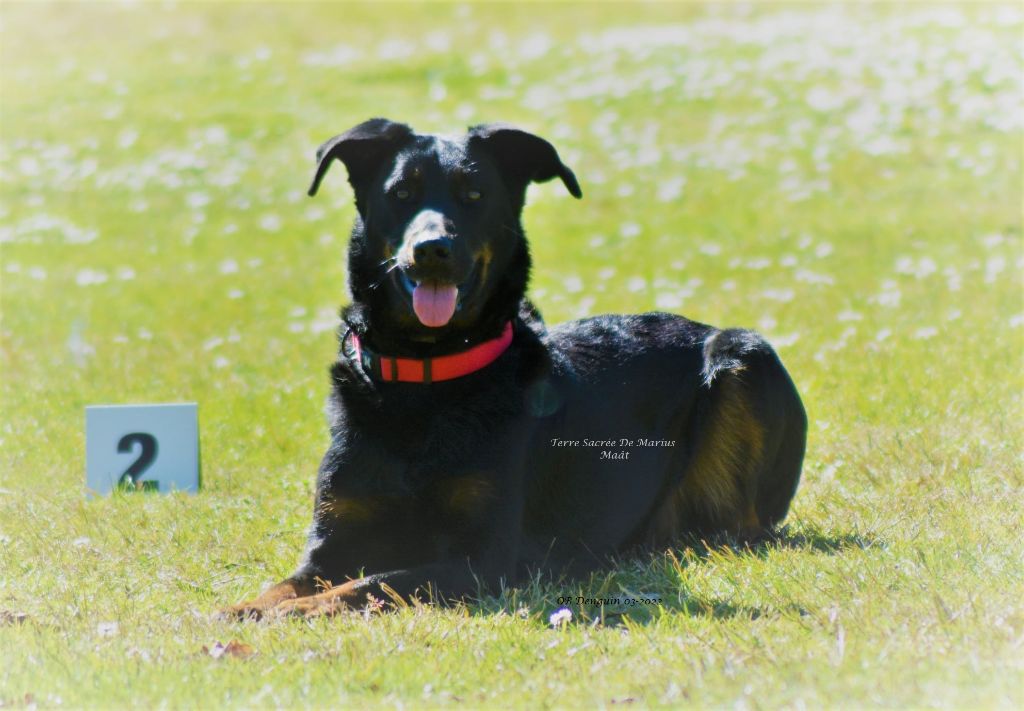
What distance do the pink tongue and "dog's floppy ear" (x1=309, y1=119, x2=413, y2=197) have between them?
61cm

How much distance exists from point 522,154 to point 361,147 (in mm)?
658

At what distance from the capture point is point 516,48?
76.5 feet

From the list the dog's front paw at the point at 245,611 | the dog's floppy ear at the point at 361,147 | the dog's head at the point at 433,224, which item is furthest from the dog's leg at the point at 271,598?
the dog's floppy ear at the point at 361,147

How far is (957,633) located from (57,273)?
35.8 ft

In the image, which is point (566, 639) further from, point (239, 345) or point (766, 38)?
point (766, 38)

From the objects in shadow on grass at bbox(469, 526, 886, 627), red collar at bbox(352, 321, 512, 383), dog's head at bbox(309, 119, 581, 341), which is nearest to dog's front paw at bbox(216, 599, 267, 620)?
shadow on grass at bbox(469, 526, 886, 627)

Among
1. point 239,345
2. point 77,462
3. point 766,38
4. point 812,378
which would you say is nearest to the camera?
point 77,462

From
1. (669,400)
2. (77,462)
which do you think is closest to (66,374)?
(77,462)

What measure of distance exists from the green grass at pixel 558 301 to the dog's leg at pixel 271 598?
12cm

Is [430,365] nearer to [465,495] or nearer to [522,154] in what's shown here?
[465,495]

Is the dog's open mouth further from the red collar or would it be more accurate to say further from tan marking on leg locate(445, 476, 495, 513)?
tan marking on leg locate(445, 476, 495, 513)

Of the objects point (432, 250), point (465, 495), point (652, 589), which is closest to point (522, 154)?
point (432, 250)

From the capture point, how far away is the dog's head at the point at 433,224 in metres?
4.47

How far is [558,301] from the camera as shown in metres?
→ 10.5
